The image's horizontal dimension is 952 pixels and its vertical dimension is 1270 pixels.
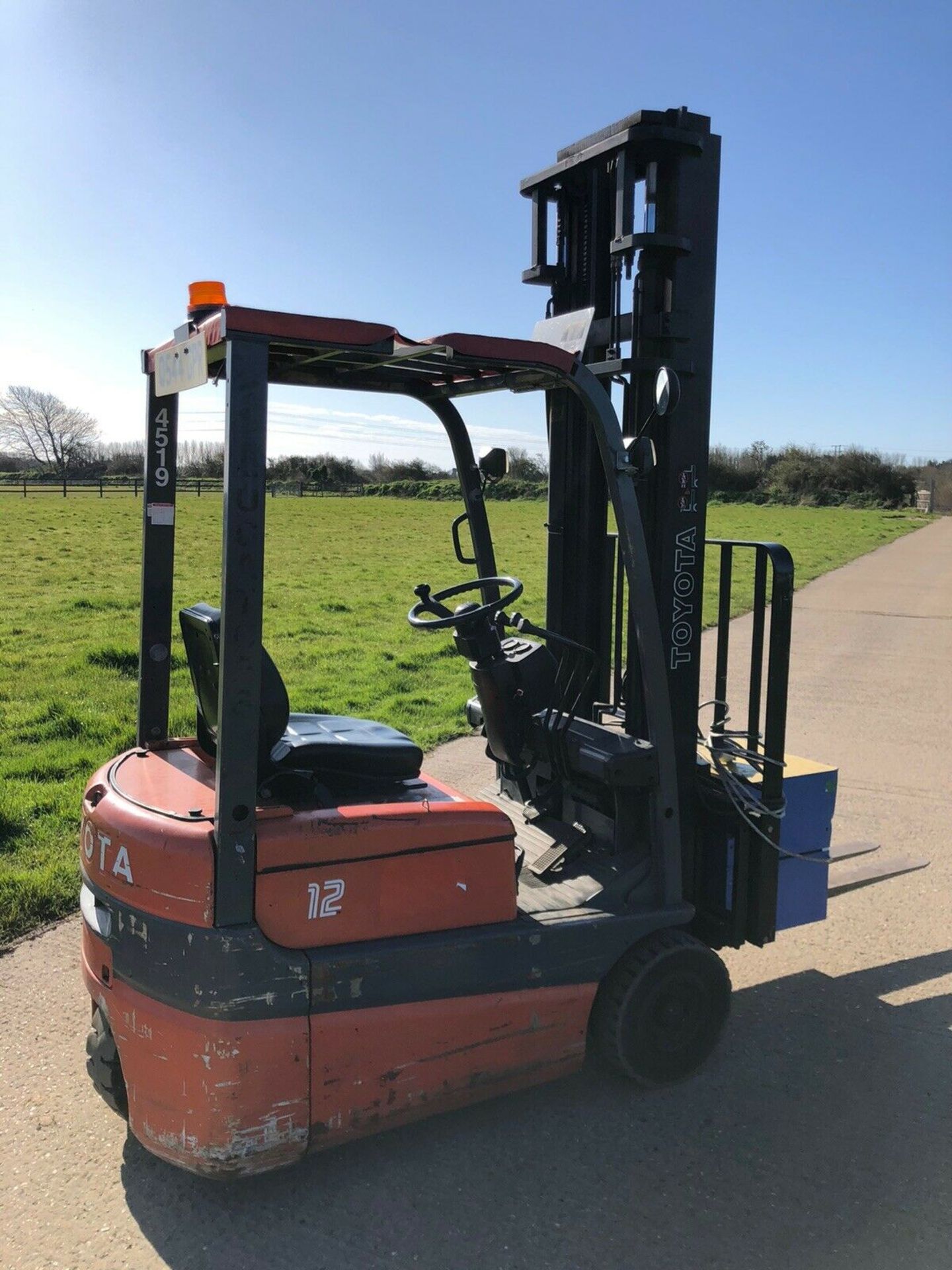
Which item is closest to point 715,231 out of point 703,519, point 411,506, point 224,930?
point 703,519

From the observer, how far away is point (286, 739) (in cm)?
338

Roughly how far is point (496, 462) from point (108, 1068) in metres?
2.51

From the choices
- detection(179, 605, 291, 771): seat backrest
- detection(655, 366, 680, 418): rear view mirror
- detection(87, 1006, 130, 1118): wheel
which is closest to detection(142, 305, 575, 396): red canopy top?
detection(655, 366, 680, 418): rear view mirror

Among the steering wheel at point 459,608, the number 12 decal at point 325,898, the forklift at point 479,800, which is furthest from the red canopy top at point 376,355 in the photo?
the number 12 decal at point 325,898

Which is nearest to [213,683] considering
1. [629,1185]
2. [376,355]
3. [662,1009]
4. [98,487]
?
[376,355]

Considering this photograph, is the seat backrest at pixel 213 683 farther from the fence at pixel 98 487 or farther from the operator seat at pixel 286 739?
the fence at pixel 98 487

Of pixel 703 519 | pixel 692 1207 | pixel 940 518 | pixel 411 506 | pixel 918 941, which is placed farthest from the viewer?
pixel 940 518

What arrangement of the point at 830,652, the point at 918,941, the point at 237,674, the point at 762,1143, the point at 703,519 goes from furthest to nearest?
the point at 830,652
the point at 918,941
the point at 703,519
the point at 762,1143
the point at 237,674

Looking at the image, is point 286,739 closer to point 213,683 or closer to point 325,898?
point 213,683

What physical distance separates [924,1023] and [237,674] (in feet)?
10.2

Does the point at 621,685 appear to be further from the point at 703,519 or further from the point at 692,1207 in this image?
the point at 692,1207

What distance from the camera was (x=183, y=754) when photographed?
3.66 meters

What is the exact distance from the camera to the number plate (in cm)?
293

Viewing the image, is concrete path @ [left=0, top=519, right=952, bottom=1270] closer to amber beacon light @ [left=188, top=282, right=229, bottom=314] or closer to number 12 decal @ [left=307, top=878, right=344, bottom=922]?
number 12 decal @ [left=307, top=878, right=344, bottom=922]
